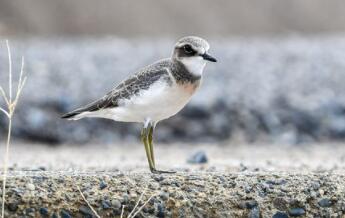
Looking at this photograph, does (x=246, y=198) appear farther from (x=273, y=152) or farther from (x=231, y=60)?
(x=231, y=60)

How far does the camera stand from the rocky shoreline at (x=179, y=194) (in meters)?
6.79

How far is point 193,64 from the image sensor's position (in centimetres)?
762

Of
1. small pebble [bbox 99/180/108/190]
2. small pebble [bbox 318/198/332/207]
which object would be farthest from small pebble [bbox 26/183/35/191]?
small pebble [bbox 318/198/332/207]

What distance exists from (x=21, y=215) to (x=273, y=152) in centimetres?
539

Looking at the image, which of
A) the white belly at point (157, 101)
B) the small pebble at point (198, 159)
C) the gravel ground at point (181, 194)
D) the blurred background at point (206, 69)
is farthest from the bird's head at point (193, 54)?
the blurred background at point (206, 69)

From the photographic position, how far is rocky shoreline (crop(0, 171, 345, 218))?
22.3 ft

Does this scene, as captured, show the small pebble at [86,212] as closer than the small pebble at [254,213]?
Yes

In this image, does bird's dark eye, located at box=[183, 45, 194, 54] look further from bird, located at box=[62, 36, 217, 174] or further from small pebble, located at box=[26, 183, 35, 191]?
small pebble, located at box=[26, 183, 35, 191]

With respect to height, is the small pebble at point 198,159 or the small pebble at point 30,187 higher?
the small pebble at point 198,159

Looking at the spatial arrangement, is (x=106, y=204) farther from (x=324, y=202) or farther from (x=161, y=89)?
(x=324, y=202)

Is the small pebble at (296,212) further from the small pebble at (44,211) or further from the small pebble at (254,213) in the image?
the small pebble at (44,211)

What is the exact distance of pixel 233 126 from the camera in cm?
1277

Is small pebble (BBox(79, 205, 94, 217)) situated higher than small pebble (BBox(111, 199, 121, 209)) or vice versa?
small pebble (BBox(111, 199, 121, 209))

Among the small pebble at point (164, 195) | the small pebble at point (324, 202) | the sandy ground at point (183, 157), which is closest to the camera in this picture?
the small pebble at point (164, 195)
